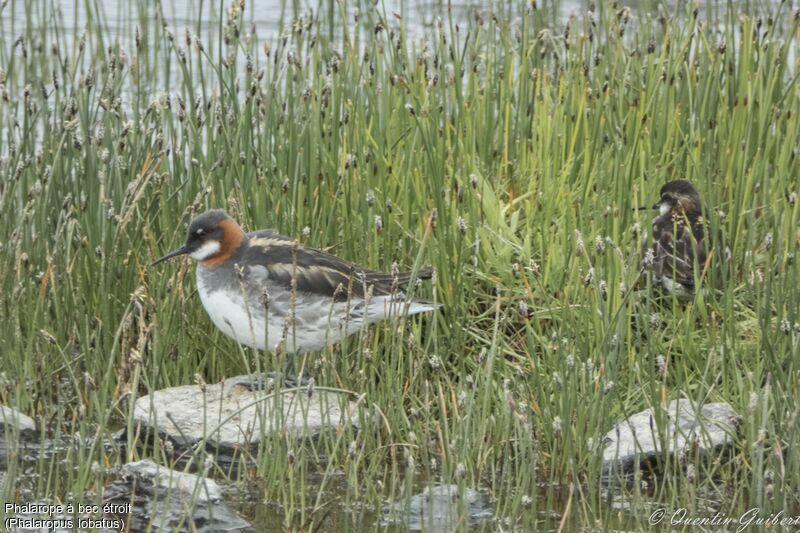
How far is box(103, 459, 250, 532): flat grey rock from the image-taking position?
16.0ft

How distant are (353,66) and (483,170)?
0.99 m

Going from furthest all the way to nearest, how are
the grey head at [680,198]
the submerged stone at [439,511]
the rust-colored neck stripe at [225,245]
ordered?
the grey head at [680,198] < the rust-colored neck stripe at [225,245] < the submerged stone at [439,511]

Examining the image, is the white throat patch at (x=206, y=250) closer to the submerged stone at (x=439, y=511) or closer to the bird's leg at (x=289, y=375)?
the bird's leg at (x=289, y=375)

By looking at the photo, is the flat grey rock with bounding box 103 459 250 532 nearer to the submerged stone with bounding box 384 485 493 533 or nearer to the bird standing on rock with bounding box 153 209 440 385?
the submerged stone with bounding box 384 485 493 533

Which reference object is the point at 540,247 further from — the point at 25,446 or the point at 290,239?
the point at 25,446

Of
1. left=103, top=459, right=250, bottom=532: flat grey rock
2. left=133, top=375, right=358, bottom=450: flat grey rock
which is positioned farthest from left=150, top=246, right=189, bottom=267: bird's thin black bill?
left=103, top=459, right=250, bottom=532: flat grey rock

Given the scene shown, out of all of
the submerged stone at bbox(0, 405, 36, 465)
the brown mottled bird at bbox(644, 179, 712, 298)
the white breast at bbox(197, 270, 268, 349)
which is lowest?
the submerged stone at bbox(0, 405, 36, 465)

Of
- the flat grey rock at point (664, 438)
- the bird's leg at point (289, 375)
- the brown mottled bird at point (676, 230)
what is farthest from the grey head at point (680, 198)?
the bird's leg at point (289, 375)

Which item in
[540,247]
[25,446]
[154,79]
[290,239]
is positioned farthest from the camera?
[154,79]

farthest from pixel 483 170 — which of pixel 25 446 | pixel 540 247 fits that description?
pixel 25 446

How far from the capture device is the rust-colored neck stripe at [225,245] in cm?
630

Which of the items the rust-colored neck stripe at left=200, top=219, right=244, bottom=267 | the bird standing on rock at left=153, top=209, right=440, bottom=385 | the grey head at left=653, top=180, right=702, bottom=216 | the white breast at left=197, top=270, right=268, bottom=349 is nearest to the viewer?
the white breast at left=197, top=270, right=268, bottom=349

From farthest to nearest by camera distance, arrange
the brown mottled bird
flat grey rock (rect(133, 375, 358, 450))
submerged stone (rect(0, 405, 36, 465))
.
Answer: the brown mottled bird, flat grey rock (rect(133, 375, 358, 450)), submerged stone (rect(0, 405, 36, 465))

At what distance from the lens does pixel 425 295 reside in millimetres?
6598
